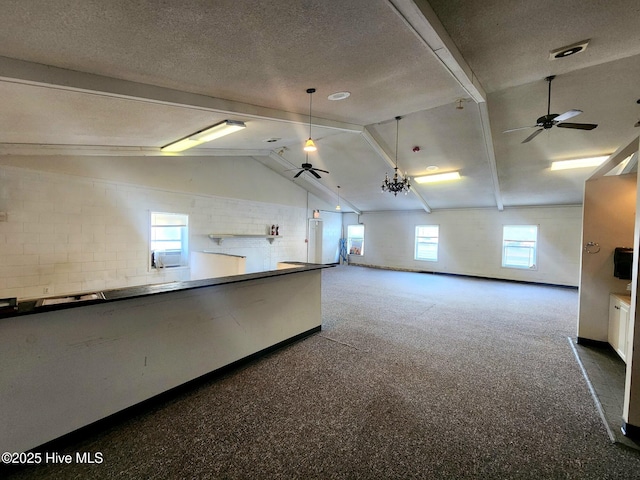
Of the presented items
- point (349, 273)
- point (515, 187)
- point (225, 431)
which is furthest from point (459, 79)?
point (349, 273)

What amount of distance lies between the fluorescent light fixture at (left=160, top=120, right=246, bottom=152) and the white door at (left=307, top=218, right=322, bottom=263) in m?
5.71

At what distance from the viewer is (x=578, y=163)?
545cm

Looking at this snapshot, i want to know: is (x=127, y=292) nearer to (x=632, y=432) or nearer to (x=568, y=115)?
(x=632, y=432)

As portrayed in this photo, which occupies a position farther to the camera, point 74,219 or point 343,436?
point 74,219

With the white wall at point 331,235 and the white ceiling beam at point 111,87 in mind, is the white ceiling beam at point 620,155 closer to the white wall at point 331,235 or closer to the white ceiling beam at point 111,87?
the white ceiling beam at point 111,87

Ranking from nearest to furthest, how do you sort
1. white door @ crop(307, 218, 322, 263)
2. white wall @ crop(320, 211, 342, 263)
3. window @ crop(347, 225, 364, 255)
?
white door @ crop(307, 218, 322, 263) < white wall @ crop(320, 211, 342, 263) < window @ crop(347, 225, 364, 255)

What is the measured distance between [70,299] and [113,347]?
0.45m

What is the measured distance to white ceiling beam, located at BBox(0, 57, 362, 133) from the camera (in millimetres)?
1947

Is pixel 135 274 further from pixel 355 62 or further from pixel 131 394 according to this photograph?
pixel 355 62

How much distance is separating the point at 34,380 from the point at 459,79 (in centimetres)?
434

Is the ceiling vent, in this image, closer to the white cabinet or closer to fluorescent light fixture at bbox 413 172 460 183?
the white cabinet

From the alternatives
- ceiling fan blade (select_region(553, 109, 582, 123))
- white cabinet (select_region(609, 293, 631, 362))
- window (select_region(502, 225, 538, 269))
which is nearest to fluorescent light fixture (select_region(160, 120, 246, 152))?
ceiling fan blade (select_region(553, 109, 582, 123))

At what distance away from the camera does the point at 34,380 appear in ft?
5.45

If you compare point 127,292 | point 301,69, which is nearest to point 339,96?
point 301,69
